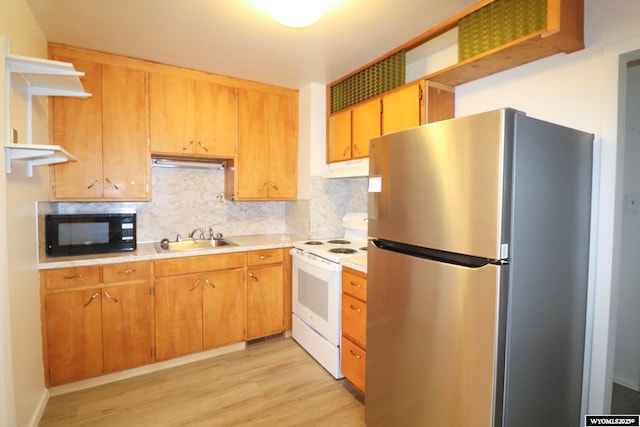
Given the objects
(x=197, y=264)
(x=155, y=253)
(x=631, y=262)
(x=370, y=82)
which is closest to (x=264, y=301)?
(x=197, y=264)

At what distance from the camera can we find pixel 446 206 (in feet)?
4.27

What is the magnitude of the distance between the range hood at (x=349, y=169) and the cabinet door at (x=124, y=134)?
1.60 m

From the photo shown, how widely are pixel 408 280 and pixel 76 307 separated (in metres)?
2.25

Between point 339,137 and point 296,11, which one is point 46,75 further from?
point 339,137

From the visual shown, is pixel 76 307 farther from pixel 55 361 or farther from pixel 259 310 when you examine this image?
pixel 259 310

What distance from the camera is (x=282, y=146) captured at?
3.30 m

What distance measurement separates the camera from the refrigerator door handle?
47.9 inches

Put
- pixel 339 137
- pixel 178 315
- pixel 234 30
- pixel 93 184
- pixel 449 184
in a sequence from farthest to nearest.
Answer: pixel 339 137 → pixel 178 315 → pixel 93 184 → pixel 234 30 → pixel 449 184

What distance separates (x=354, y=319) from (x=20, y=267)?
1.96 metres

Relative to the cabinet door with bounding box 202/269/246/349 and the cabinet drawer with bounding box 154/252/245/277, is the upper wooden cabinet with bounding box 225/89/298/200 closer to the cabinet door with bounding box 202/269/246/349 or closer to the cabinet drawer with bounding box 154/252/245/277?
the cabinet drawer with bounding box 154/252/245/277

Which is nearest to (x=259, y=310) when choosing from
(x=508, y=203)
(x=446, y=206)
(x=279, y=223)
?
(x=279, y=223)

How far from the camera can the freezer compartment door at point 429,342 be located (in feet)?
3.87

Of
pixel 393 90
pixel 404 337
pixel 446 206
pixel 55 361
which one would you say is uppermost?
pixel 393 90

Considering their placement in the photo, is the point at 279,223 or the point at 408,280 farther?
the point at 279,223
